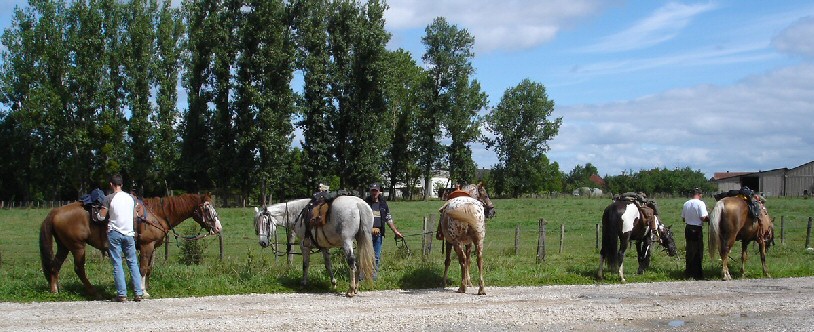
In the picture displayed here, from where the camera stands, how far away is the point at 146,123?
45469 millimetres

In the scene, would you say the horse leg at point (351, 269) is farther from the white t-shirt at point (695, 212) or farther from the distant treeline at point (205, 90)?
the distant treeline at point (205, 90)

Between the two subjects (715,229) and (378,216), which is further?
(715,229)

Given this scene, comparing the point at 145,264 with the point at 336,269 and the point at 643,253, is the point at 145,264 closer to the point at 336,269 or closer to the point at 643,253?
the point at 336,269

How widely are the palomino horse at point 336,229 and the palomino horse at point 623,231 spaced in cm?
504

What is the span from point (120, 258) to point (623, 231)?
9.31 meters

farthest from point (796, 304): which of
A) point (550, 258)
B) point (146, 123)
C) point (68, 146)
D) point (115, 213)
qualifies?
point (68, 146)

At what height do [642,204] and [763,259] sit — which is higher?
[642,204]

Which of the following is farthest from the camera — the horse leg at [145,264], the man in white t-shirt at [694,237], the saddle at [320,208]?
the man in white t-shirt at [694,237]

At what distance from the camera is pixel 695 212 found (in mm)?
15727

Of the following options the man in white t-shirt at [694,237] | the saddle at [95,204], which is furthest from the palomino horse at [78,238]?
the man in white t-shirt at [694,237]

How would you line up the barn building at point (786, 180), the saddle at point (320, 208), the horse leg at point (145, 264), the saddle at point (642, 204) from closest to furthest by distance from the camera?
1. the horse leg at point (145, 264)
2. the saddle at point (320, 208)
3. the saddle at point (642, 204)
4. the barn building at point (786, 180)

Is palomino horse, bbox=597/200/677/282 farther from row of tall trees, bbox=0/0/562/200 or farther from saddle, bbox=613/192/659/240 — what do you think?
row of tall trees, bbox=0/0/562/200

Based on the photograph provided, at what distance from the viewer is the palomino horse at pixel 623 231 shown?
15.0 meters

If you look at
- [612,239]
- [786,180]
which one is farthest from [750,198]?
[786,180]
